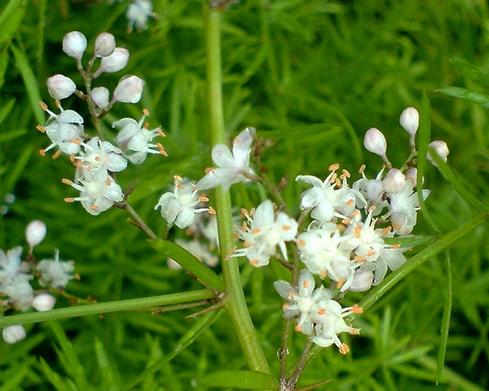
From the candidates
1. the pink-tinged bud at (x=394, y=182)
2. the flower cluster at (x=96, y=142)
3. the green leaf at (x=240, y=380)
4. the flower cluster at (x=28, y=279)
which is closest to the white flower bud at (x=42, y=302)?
the flower cluster at (x=28, y=279)

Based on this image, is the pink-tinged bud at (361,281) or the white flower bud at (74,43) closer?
the pink-tinged bud at (361,281)

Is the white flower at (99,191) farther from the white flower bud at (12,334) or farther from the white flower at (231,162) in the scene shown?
the white flower bud at (12,334)

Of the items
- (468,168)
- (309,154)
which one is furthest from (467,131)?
(309,154)

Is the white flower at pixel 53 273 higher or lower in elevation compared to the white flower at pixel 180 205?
lower

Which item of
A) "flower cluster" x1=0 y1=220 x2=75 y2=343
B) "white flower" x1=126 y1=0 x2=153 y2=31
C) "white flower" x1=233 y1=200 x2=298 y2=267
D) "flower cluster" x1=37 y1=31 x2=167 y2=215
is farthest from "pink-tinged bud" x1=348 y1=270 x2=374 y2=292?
"white flower" x1=126 y1=0 x2=153 y2=31

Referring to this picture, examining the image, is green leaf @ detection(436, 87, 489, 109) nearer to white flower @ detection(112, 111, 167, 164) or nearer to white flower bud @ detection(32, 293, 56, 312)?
white flower @ detection(112, 111, 167, 164)

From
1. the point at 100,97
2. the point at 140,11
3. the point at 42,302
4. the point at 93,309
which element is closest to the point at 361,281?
the point at 93,309
